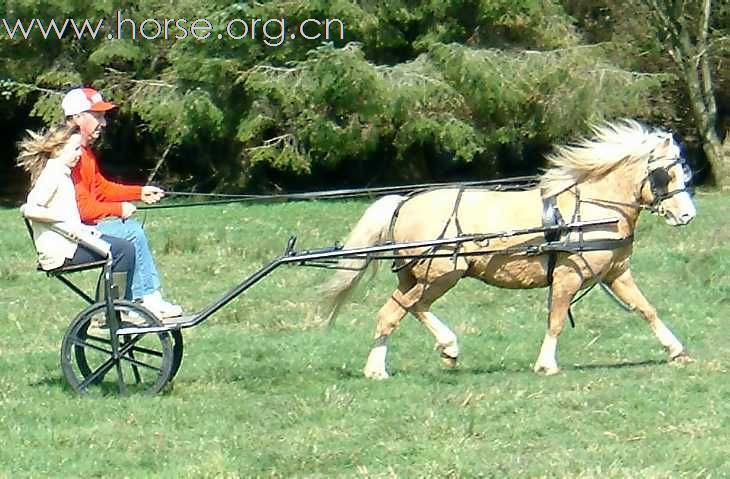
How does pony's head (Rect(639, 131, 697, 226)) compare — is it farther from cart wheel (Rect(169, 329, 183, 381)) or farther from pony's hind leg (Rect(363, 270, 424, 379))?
cart wheel (Rect(169, 329, 183, 381))

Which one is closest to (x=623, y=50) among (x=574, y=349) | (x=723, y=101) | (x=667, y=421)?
(x=723, y=101)

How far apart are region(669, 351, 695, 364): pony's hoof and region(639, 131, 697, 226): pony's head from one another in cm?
103

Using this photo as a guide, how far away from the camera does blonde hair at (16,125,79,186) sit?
339 inches

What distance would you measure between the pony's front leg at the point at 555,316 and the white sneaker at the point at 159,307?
2.68m

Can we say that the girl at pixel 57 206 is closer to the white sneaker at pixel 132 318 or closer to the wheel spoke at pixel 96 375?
the white sneaker at pixel 132 318

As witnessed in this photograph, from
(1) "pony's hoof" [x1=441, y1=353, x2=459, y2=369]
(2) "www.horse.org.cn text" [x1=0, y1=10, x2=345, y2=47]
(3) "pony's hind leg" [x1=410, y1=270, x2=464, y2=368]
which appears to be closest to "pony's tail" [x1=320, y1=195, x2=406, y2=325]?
(3) "pony's hind leg" [x1=410, y1=270, x2=464, y2=368]

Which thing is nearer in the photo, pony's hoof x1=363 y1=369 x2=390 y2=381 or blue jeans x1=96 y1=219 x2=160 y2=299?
blue jeans x1=96 y1=219 x2=160 y2=299

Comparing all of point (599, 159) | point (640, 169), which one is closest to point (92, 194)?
point (599, 159)

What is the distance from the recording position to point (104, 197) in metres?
9.10

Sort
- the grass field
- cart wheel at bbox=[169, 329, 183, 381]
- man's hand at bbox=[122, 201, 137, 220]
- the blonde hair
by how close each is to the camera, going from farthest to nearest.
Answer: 1. cart wheel at bbox=[169, 329, 183, 381]
2. man's hand at bbox=[122, 201, 137, 220]
3. the blonde hair
4. the grass field

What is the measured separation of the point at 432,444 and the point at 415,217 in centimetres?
276

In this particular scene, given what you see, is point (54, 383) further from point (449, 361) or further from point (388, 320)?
point (449, 361)

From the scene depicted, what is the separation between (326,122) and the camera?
23203 mm

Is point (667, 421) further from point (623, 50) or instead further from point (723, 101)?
point (723, 101)
